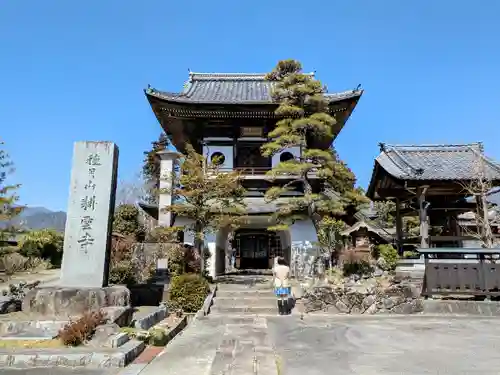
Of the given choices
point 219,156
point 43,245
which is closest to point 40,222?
point 43,245

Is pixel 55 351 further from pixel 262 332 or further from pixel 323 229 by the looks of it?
pixel 323 229

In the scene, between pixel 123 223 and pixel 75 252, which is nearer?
pixel 75 252

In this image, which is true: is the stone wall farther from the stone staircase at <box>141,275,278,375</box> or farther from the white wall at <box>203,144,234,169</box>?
the white wall at <box>203,144,234,169</box>

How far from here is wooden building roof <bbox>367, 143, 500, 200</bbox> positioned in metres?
14.4

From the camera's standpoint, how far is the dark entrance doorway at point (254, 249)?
24875 millimetres

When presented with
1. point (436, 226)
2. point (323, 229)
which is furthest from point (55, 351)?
point (436, 226)

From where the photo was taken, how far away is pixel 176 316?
1111 centimetres

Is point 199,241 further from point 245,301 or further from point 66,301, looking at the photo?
point 66,301

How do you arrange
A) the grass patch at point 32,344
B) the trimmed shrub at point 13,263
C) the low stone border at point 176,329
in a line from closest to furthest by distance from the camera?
1. the grass patch at point 32,344
2. the low stone border at point 176,329
3. the trimmed shrub at point 13,263

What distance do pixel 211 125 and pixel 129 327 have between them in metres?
13.7

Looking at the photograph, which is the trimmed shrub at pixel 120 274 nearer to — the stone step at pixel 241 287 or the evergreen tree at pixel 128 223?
the stone step at pixel 241 287

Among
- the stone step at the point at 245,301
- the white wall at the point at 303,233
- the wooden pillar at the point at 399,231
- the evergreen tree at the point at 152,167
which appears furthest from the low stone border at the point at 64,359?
the evergreen tree at the point at 152,167

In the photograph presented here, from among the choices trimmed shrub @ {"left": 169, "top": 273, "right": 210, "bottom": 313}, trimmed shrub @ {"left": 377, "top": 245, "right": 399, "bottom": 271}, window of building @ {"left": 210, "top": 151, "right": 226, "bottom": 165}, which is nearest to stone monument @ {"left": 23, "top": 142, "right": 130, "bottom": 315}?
trimmed shrub @ {"left": 169, "top": 273, "right": 210, "bottom": 313}

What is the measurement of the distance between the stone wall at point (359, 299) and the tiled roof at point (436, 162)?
439 cm
